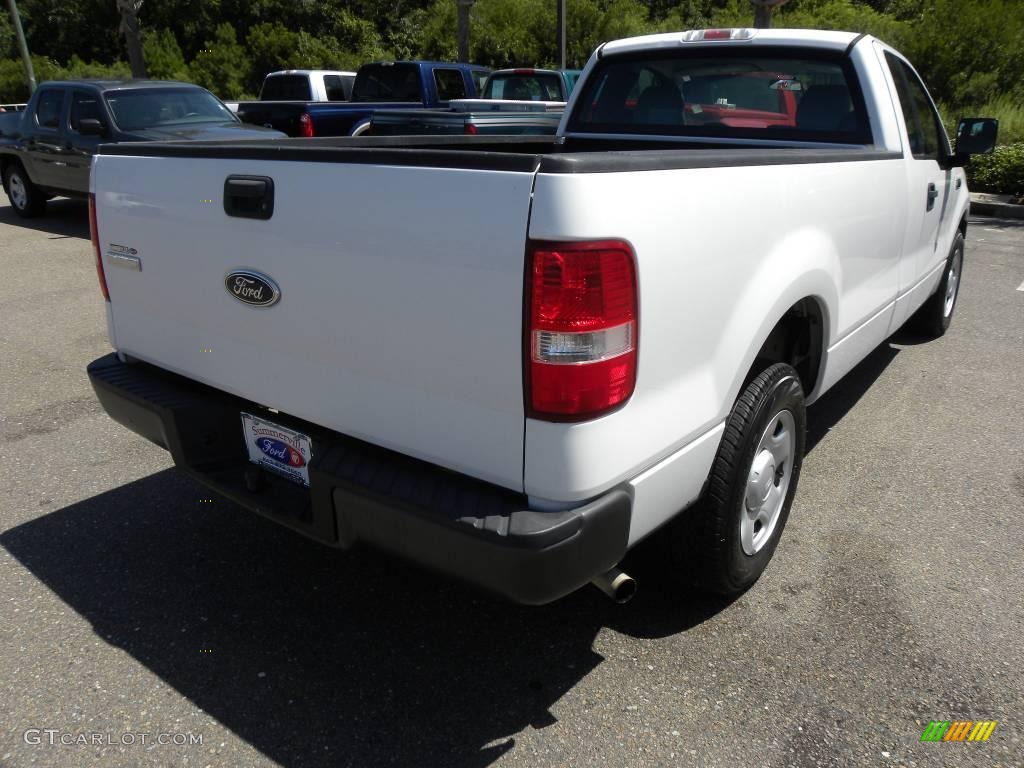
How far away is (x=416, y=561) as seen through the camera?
85.0 inches

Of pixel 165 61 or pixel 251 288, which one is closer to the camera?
pixel 251 288

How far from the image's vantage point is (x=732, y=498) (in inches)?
99.9

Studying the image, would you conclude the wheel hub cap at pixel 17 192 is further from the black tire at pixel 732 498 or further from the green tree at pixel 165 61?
the green tree at pixel 165 61

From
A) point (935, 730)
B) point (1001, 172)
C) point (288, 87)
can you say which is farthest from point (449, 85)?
point (935, 730)

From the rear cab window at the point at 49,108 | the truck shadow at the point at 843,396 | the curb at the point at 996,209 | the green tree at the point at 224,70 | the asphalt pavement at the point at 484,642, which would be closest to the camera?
the asphalt pavement at the point at 484,642

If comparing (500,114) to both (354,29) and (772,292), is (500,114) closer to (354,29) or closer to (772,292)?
(772,292)

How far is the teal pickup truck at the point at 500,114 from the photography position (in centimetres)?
923

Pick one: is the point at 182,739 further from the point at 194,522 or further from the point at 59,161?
the point at 59,161

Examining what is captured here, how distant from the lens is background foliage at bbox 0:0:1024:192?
27.0 metres

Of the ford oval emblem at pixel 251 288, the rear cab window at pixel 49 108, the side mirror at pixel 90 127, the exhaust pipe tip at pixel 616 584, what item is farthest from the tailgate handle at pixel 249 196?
the rear cab window at pixel 49 108

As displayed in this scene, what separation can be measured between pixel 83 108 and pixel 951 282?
948 centimetres

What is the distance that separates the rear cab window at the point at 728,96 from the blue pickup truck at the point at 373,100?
24.6 ft

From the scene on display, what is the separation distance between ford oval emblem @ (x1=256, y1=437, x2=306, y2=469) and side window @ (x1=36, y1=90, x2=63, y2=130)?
9.49 m

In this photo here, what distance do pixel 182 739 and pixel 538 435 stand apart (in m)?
1.36
